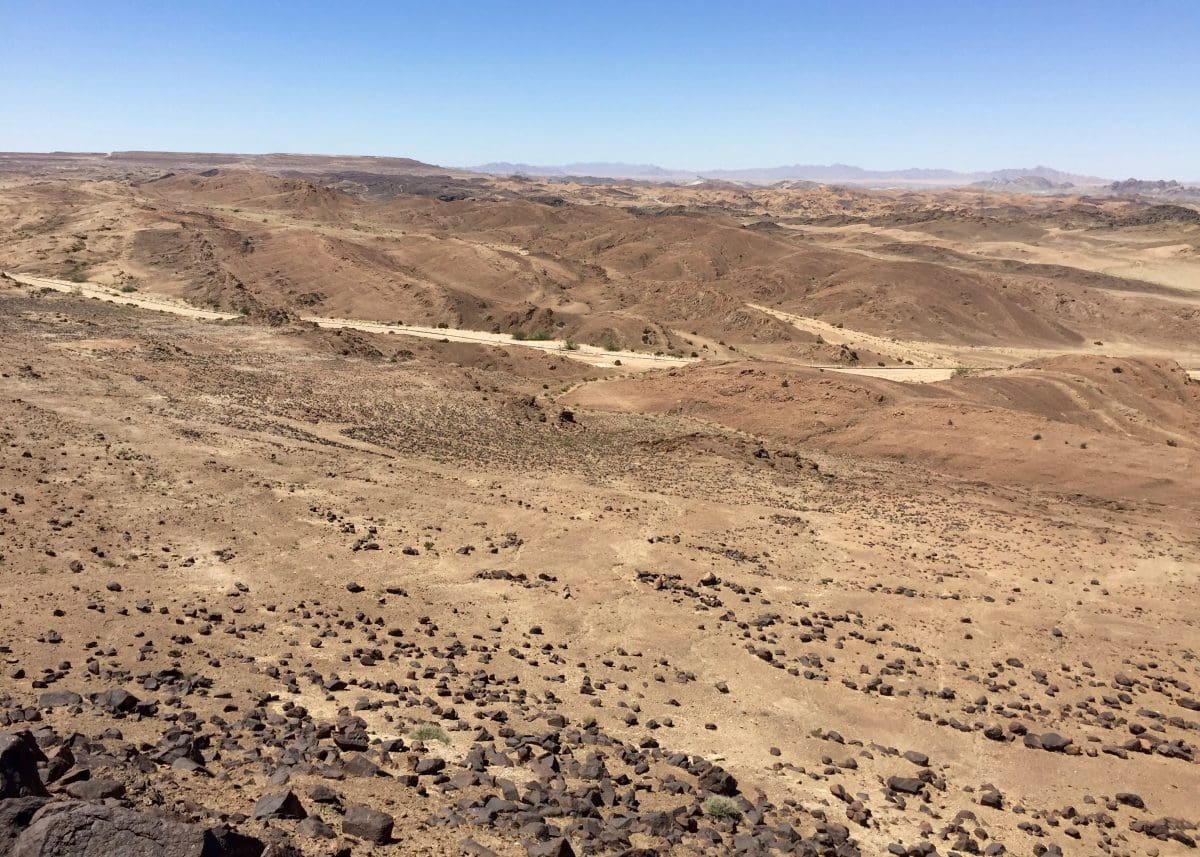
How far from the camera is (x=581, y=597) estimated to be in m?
17.4

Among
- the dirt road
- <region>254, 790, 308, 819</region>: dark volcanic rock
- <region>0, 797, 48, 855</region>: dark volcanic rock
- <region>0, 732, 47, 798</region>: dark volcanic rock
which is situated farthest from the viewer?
the dirt road

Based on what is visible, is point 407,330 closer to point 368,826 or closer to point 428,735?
point 428,735

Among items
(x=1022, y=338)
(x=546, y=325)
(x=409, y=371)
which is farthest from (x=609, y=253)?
(x=409, y=371)

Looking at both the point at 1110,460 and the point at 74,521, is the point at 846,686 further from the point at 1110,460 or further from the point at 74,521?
the point at 1110,460

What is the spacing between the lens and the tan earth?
1002 cm

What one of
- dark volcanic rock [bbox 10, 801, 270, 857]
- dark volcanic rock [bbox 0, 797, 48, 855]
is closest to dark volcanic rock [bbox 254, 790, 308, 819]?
dark volcanic rock [bbox 10, 801, 270, 857]

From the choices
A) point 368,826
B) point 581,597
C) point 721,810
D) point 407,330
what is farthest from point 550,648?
point 407,330

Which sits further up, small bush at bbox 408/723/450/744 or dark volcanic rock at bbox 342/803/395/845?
dark volcanic rock at bbox 342/803/395/845

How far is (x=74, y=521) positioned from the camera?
17.8m

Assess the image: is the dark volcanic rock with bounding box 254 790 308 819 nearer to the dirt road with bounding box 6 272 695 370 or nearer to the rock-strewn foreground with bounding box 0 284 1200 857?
the rock-strewn foreground with bounding box 0 284 1200 857

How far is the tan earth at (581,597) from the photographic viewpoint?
10.0 m

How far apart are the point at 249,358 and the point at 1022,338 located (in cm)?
5652

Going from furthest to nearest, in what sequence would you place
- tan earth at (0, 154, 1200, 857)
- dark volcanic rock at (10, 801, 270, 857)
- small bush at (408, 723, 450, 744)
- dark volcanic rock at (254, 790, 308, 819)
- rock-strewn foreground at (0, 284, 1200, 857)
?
1. small bush at (408, 723, 450, 744)
2. tan earth at (0, 154, 1200, 857)
3. rock-strewn foreground at (0, 284, 1200, 857)
4. dark volcanic rock at (254, 790, 308, 819)
5. dark volcanic rock at (10, 801, 270, 857)

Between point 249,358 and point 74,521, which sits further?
point 249,358
